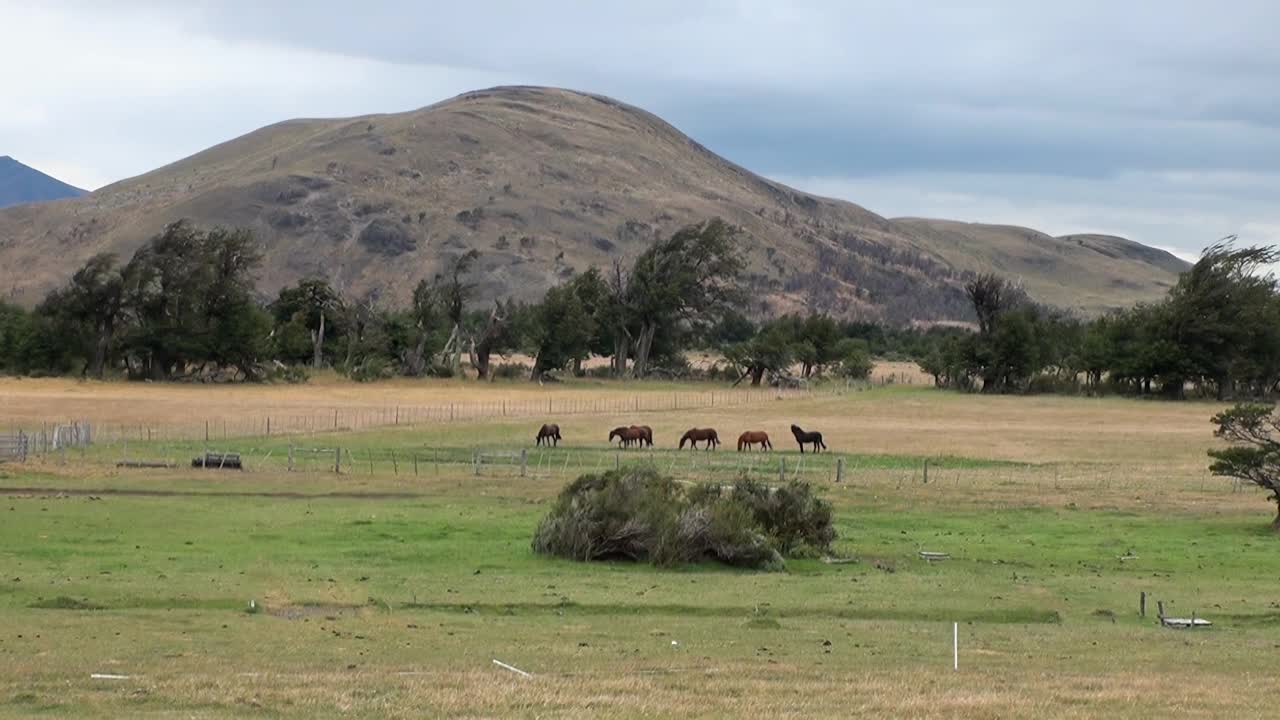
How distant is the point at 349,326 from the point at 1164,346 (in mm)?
56634

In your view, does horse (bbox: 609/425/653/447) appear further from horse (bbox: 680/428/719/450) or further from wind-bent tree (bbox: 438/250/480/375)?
wind-bent tree (bbox: 438/250/480/375)

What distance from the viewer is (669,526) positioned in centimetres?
2828

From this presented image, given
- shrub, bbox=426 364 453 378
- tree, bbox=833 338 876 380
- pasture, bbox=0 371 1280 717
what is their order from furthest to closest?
Result: tree, bbox=833 338 876 380 → shrub, bbox=426 364 453 378 → pasture, bbox=0 371 1280 717

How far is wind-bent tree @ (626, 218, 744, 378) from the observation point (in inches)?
4599

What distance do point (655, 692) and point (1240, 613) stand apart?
12962 mm

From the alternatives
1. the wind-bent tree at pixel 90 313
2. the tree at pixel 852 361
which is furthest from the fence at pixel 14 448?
the tree at pixel 852 361

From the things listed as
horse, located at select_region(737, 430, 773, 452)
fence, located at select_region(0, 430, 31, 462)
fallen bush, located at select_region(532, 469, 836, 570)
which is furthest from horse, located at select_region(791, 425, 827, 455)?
fence, located at select_region(0, 430, 31, 462)

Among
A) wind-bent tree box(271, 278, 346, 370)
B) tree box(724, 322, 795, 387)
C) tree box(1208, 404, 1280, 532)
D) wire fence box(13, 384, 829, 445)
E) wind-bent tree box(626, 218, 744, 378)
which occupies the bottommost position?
wire fence box(13, 384, 829, 445)

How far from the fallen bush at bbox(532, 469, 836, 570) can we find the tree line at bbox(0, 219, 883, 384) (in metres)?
69.4

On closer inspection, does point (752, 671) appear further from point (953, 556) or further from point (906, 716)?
point (953, 556)

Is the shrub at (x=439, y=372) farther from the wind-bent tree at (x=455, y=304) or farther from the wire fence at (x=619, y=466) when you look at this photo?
the wire fence at (x=619, y=466)

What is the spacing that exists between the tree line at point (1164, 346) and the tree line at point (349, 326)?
14937mm

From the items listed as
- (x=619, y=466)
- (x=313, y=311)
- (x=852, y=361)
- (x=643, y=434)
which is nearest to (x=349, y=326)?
(x=313, y=311)

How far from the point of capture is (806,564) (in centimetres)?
2888
